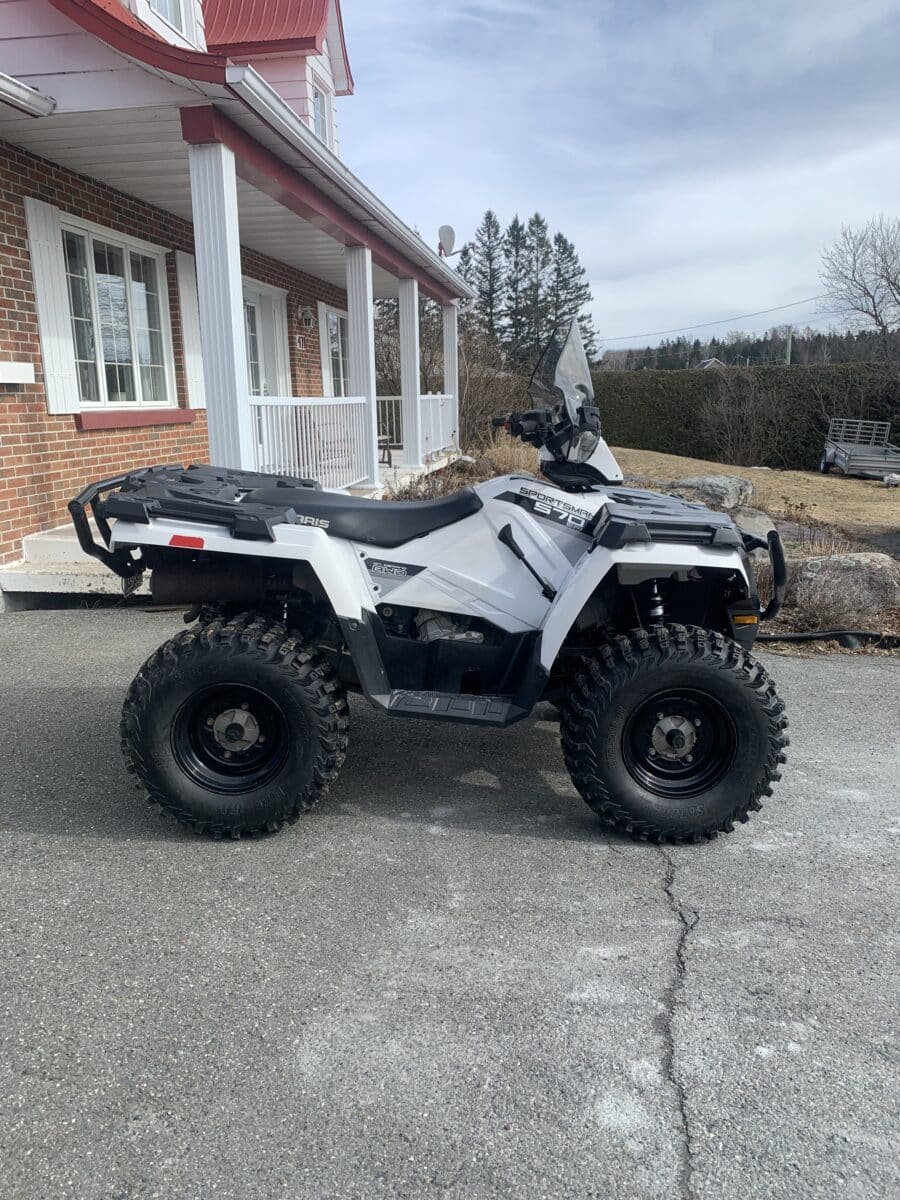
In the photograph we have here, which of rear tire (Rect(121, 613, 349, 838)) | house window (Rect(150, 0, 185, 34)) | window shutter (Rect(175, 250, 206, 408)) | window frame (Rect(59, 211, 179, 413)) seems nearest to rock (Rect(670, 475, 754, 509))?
Answer: window shutter (Rect(175, 250, 206, 408))

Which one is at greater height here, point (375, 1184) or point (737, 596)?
point (737, 596)

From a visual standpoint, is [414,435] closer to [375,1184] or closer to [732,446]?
[375,1184]

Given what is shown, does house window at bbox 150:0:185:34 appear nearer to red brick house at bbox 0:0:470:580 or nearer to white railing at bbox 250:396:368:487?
red brick house at bbox 0:0:470:580

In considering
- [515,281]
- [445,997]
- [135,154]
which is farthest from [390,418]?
[515,281]

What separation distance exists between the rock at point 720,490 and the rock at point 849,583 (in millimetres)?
4916

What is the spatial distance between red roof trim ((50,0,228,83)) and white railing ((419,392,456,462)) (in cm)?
721

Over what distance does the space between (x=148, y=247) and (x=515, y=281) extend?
48.6 m

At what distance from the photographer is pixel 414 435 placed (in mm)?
12383

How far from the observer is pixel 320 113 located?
1345 centimetres

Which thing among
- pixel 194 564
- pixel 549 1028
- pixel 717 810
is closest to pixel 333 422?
pixel 194 564

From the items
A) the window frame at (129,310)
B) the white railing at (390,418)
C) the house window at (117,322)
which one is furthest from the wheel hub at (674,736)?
the white railing at (390,418)

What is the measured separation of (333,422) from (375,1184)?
7.82 m

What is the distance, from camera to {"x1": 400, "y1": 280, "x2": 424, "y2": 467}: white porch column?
12.1 metres

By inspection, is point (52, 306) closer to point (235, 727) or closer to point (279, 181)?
point (279, 181)
